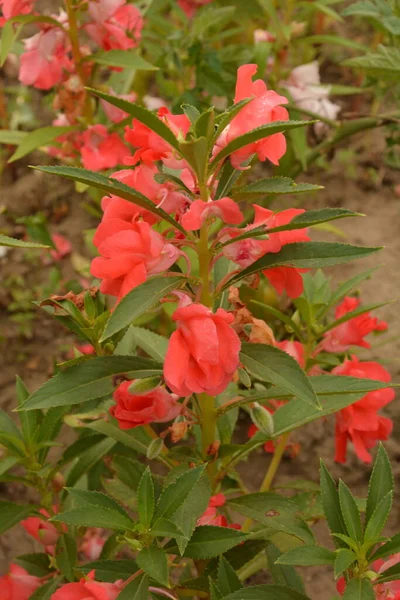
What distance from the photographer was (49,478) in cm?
122

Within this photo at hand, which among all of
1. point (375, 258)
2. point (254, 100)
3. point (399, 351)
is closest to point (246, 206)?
point (375, 258)

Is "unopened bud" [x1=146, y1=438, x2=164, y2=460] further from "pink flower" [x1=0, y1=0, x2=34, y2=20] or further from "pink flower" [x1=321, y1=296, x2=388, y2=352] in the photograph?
"pink flower" [x1=0, y1=0, x2=34, y2=20]

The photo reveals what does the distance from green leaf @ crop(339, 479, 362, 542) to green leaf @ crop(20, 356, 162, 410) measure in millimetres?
314

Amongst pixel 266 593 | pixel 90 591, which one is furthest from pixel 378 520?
pixel 90 591

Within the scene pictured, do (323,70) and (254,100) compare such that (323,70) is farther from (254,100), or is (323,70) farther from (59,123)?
(254,100)

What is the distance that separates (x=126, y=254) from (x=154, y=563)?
406 mm

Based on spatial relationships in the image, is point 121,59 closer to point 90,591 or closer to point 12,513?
point 12,513

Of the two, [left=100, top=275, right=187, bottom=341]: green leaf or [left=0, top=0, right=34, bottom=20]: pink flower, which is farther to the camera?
[left=0, top=0, right=34, bottom=20]: pink flower

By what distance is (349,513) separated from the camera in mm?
927

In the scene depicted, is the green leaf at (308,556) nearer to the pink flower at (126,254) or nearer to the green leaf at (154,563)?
the green leaf at (154,563)

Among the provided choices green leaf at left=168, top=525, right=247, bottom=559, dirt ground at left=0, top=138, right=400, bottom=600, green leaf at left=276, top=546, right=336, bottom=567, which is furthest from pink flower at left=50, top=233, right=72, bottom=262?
green leaf at left=276, top=546, right=336, bottom=567

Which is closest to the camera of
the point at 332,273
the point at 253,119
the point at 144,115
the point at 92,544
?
the point at 144,115

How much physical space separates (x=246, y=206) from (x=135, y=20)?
733mm

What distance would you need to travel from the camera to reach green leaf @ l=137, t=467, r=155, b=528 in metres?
0.92
